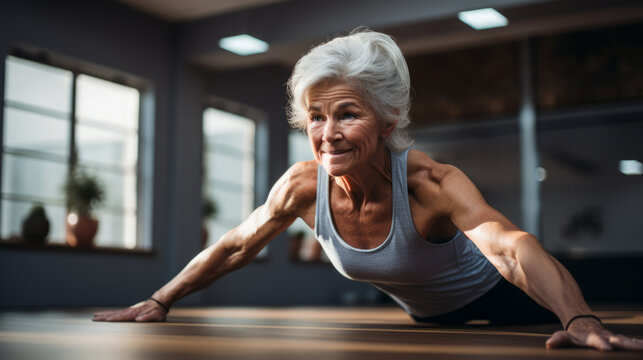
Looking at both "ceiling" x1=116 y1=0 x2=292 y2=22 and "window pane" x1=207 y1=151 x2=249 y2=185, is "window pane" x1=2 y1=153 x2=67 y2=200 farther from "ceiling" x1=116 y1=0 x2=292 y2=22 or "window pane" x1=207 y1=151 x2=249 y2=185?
"window pane" x1=207 y1=151 x2=249 y2=185

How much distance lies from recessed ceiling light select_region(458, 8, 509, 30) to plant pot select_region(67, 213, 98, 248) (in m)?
2.79

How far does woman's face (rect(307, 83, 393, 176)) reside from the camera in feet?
5.44

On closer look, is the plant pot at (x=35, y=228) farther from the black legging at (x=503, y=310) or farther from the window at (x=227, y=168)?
the black legging at (x=503, y=310)

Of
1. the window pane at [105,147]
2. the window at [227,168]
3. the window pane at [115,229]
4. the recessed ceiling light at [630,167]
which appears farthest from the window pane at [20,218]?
the recessed ceiling light at [630,167]

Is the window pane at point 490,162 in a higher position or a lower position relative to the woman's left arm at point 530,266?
higher

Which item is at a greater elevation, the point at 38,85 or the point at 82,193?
the point at 38,85

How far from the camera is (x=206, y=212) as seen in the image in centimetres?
577

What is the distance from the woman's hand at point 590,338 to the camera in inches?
47.8

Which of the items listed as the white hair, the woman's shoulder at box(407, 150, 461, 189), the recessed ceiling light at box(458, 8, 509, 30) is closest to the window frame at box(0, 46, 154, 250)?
the recessed ceiling light at box(458, 8, 509, 30)

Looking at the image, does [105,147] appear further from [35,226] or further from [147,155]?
[35,226]

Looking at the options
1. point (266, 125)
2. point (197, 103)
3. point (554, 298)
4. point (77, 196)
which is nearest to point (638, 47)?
point (266, 125)

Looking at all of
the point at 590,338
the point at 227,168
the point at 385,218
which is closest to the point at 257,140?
the point at 227,168

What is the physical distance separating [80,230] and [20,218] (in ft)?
1.27

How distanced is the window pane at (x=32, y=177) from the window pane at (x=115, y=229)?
1.32 feet
